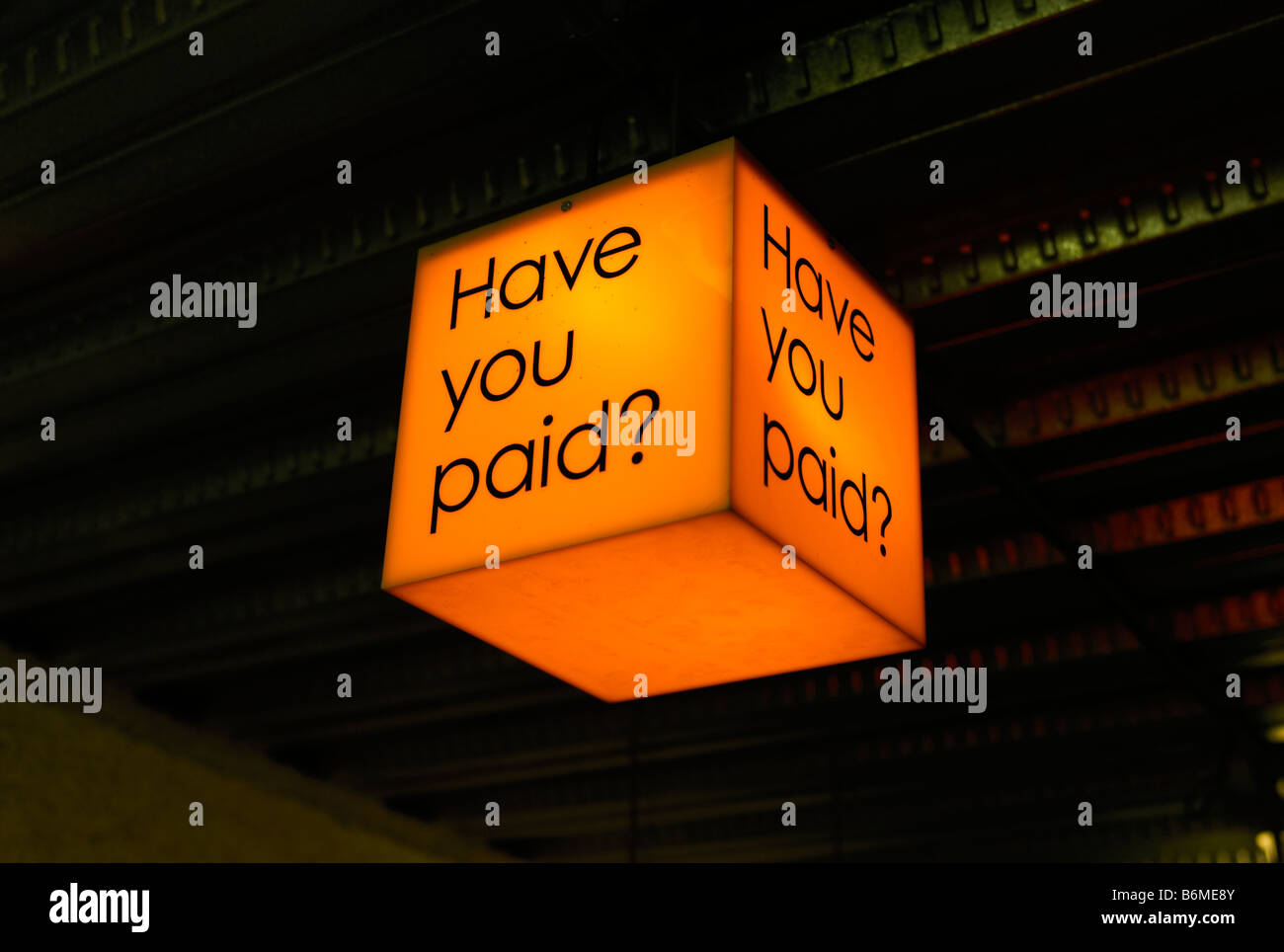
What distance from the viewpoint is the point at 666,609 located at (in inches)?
103

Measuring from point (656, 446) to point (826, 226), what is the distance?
168 cm

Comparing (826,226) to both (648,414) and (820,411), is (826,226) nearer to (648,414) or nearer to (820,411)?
(820,411)

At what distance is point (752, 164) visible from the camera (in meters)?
2.72

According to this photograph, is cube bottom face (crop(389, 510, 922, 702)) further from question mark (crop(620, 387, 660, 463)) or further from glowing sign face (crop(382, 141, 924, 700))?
question mark (crop(620, 387, 660, 463))

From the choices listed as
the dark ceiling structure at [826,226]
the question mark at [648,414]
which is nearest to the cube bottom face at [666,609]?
the question mark at [648,414]

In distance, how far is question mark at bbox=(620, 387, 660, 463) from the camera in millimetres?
2422

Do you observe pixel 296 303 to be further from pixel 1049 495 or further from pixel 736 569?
pixel 1049 495

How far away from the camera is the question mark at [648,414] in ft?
7.95

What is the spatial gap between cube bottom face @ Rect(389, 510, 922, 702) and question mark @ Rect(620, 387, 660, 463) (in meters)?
0.17

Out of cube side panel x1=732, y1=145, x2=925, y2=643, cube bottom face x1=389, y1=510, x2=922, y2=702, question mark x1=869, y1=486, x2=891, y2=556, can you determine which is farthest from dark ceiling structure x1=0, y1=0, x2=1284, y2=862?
question mark x1=869, y1=486, x2=891, y2=556

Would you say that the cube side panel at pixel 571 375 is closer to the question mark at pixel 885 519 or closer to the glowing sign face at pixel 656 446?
the glowing sign face at pixel 656 446

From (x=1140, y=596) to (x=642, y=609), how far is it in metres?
3.54

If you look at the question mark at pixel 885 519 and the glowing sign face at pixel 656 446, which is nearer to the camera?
the glowing sign face at pixel 656 446

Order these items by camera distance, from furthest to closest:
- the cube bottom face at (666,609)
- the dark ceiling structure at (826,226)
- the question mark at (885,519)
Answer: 1. the dark ceiling structure at (826,226)
2. the question mark at (885,519)
3. the cube bottom face at (666,609)
